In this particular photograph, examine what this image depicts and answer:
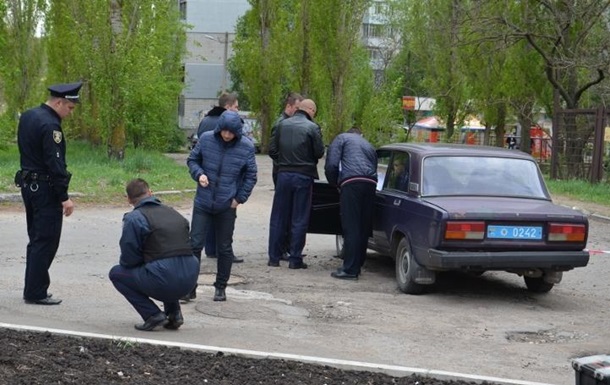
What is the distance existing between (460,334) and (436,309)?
3.53 feet

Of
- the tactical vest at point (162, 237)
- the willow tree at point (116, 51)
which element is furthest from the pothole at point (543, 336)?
the willow tree at point (116, 51)

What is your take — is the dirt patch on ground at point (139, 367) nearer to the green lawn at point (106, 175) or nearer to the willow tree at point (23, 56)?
the green lawn at point (106, 175)

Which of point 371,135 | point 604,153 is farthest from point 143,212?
point 371,135

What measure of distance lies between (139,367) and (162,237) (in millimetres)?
1489

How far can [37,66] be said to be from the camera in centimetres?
4197

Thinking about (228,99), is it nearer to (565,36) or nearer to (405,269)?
(405,269)

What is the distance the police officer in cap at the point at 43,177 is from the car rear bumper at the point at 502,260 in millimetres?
3355

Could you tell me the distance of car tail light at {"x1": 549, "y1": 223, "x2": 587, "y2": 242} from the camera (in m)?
9.41

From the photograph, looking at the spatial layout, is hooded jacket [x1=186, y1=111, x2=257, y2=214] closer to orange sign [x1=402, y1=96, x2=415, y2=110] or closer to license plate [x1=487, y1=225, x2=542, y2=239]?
license plate [x1=487, y1=225, x2=542, y2=239]

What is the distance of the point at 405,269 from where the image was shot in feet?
33.0

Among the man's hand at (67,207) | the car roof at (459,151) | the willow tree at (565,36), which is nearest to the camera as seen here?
the man's hand at (67,207)

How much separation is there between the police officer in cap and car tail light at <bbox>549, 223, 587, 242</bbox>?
4.44 m

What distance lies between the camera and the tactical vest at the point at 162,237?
23.9 ft

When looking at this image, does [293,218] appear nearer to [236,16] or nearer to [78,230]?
[78,230]
